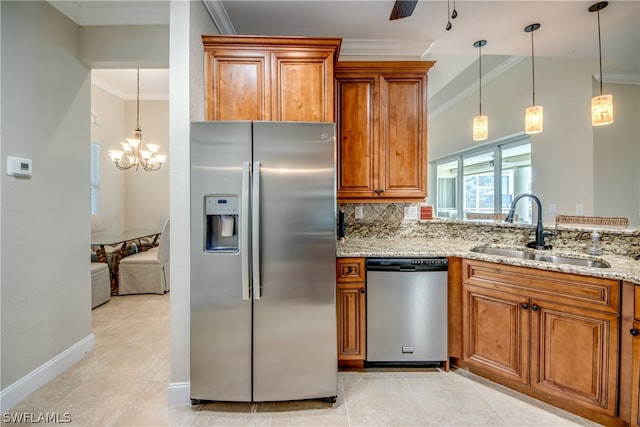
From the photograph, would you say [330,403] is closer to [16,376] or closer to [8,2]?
[16,376]

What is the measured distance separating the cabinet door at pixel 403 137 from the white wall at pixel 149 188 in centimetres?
470

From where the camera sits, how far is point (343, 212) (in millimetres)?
2695

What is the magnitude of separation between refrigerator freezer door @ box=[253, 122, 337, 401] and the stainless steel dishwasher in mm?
479

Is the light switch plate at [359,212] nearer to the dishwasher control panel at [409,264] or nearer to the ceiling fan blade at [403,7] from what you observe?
the dishwasher control panel at [409,264]

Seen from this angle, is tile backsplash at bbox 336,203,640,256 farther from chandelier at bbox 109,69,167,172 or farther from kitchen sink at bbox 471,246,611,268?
chandelier at bbox 109,69,167,172

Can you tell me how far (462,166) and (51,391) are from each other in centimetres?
695

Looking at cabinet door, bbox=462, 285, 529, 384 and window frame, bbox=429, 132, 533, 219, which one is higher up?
window frame, bbox=429, 132, 533, 219

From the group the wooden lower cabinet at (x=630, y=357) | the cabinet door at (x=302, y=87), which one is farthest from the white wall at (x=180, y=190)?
the wooden lower cabinet at (x=630, y=357)

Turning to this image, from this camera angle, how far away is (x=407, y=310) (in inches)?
85.4

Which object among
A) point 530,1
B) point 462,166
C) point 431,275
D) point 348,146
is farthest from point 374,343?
point 462,166

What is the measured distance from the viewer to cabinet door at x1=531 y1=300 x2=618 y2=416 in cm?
158

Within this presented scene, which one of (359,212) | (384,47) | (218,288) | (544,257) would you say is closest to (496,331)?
(544,257)

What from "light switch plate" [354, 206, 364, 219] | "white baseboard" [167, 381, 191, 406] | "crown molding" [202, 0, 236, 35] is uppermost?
"crown molding" [202, 0, 236, 35]

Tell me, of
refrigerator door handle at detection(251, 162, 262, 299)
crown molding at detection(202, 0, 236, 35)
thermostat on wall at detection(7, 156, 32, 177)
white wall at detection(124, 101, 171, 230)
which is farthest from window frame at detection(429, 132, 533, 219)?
white wall at detection(124, 101, 171, 230)
